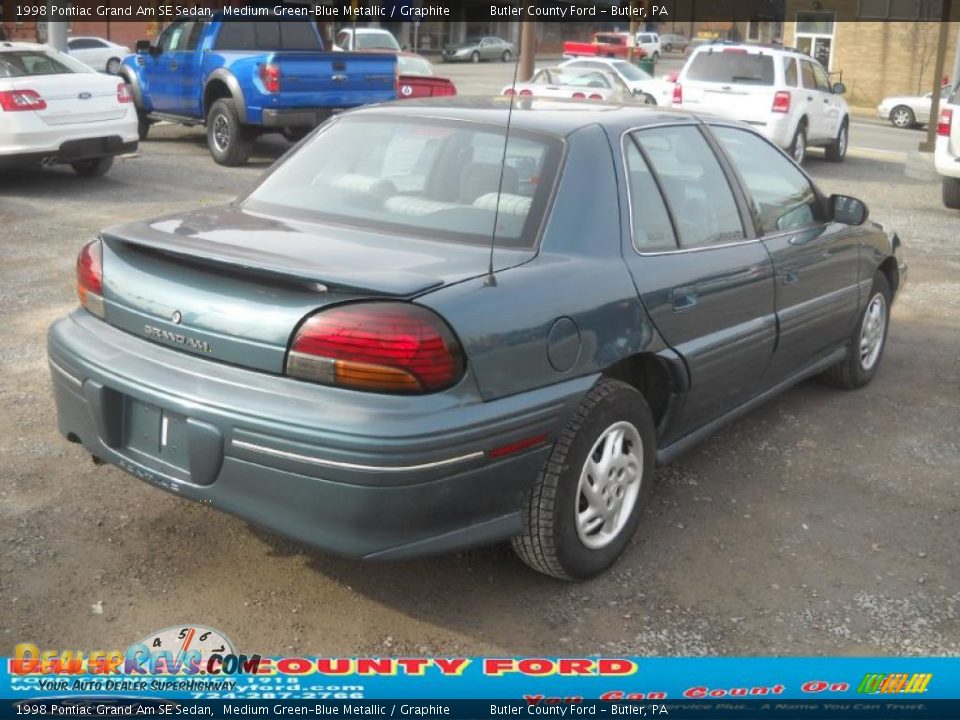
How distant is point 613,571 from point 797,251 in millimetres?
1817

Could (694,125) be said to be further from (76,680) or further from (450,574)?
(76,680)

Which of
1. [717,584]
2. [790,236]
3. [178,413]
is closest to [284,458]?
[178,413]

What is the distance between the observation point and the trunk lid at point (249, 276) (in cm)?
313

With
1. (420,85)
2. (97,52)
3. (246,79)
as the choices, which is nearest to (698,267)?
(246,79)

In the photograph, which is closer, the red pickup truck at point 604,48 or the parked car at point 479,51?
the red pickup truck at point 604,48

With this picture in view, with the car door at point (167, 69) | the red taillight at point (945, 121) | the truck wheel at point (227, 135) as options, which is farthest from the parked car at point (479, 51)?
the red taillight at point (945, 121)

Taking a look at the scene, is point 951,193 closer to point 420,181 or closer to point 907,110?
point 420,181

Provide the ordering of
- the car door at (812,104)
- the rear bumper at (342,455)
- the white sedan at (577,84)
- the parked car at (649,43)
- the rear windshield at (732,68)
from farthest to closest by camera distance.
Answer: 1. the parked car at (649,43)
2. the white sedan at (577,84)
3. the car door at (812,104)
4. the rear windshield at (732,68)
5. the rear bumper at (342,455)

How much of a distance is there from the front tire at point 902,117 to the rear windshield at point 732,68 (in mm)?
15689

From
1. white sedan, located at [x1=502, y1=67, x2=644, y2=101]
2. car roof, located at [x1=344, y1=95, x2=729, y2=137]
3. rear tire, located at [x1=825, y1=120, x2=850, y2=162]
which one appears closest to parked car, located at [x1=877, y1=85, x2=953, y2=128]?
white sedan, located at [x1=502, y1=67, x2=644, y2=101]

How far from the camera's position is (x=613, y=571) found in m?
3.82

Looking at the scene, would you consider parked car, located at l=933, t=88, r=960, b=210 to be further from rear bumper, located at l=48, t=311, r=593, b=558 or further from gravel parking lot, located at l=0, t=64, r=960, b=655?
rear bumper, located at l=48, t=311, r=593, b=558

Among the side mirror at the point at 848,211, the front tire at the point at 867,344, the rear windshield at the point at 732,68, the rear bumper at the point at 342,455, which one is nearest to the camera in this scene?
the rear bumper at the point at 342,455

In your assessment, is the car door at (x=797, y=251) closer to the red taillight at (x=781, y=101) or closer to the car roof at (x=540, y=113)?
the car roof at (x=540, y=113)
